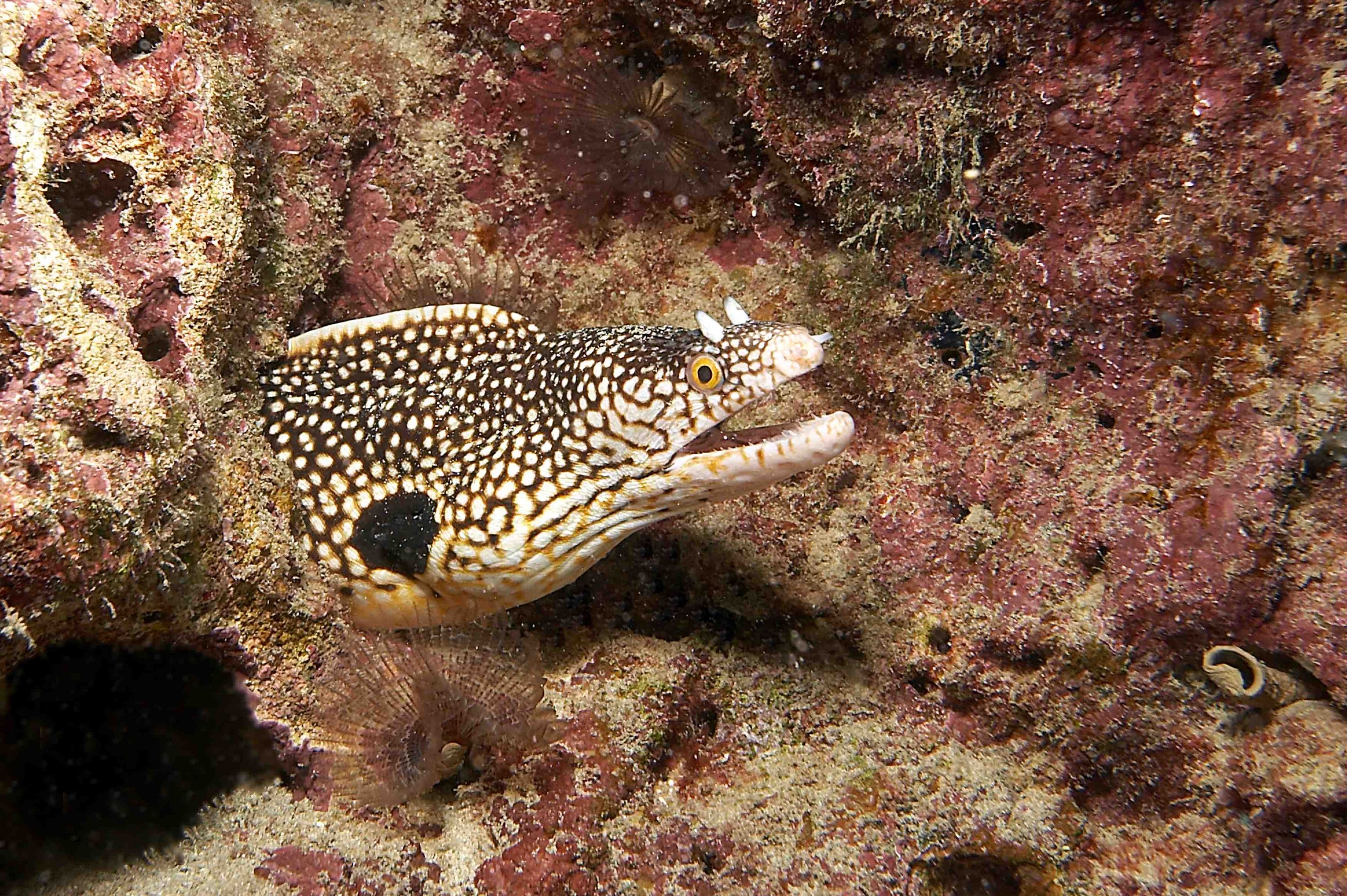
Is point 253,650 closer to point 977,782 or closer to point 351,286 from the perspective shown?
point 351,286

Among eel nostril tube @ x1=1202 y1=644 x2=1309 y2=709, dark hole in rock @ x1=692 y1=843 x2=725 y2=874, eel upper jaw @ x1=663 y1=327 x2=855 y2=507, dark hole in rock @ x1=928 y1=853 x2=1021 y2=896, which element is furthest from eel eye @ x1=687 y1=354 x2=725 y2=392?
eel nostril tube @ x1=1202 y1=644 x2=1309 y2=709

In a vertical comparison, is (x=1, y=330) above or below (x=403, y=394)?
above

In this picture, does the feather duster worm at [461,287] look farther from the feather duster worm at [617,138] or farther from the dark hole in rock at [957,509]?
the dark hole in rock at [957,509]

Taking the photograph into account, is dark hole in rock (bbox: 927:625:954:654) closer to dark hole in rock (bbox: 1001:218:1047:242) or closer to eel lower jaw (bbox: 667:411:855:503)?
eel lower jaw (bbox: 667:411:855:503)

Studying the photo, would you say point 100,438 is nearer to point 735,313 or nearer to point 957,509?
point 735,313

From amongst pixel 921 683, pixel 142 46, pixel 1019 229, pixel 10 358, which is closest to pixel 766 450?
pixel 921 683

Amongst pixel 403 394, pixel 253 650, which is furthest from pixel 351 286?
pixel 253 650
